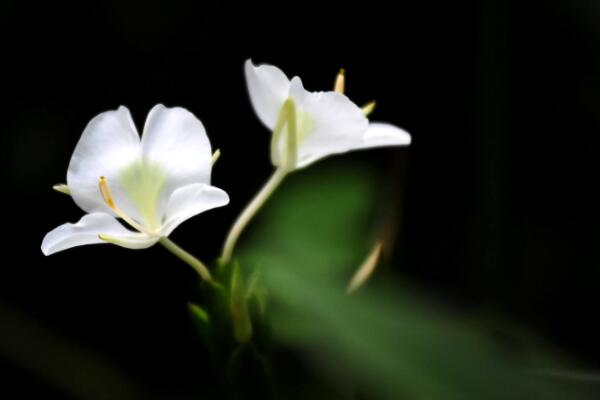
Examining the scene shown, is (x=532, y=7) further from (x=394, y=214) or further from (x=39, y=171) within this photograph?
(x=39, y=171)

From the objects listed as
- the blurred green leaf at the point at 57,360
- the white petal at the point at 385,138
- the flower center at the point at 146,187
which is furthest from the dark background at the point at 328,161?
the flower center at the point at 146,187

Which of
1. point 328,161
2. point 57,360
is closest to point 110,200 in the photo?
point 57,360

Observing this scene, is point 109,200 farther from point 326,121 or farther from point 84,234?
point 326,121

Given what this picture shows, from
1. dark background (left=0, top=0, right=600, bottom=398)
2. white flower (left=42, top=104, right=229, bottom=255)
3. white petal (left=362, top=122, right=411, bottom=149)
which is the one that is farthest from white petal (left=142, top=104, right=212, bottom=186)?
dark background (left=0, top=0, right=600, bottom=398)

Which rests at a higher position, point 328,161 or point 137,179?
point 137,179

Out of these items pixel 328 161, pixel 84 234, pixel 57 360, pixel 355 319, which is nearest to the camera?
pixel 84 234

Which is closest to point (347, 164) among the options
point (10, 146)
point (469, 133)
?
point (469, 133)

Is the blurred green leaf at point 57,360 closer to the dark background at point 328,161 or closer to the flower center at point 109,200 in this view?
the dark background at point 328,161
